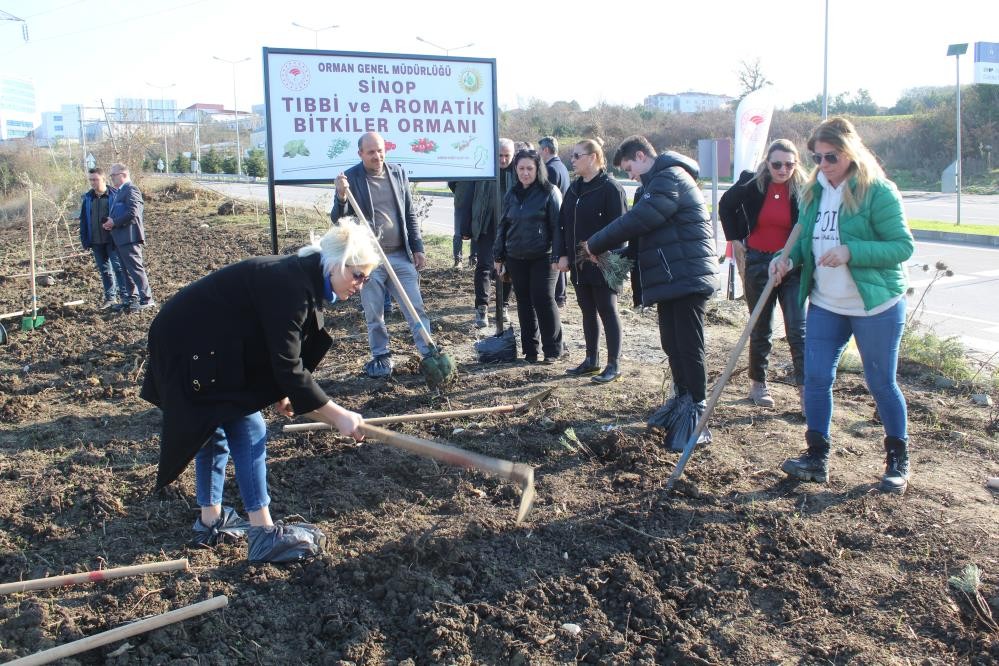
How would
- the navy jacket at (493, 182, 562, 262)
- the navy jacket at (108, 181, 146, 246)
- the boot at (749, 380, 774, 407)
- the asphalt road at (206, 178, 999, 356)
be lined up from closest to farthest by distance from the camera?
the boot at (749, 380, 774, 407)
the navy jacket at (493, 182, 562, 262)
the asphalt road at (206, 178, 999, 356)
the navy jacket at (108, 181, 146, 246)

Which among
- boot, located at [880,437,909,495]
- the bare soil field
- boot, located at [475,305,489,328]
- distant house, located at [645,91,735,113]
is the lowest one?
the bare soil field

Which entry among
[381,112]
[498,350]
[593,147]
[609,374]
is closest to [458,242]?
[381,112]

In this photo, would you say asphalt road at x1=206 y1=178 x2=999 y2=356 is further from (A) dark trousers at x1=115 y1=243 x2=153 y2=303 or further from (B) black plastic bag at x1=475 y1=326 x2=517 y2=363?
(A) dark trousers at x1=115 y1=243 x2=153 y2=303

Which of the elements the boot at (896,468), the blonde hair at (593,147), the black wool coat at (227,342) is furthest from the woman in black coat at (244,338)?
the blonde hair at (593,147)

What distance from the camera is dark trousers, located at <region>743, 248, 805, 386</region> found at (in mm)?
5258

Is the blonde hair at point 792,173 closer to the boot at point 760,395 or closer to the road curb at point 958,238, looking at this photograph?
the boot at point 760,395

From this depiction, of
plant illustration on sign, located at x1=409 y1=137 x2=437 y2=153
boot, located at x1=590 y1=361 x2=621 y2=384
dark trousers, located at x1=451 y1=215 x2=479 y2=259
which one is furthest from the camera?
dark trousers, located at x1=451 y1=215 x2=479 y2=259

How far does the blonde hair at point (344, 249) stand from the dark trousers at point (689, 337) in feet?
7.08

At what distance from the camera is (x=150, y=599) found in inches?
133

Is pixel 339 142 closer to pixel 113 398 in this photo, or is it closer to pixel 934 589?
pixel 113 398

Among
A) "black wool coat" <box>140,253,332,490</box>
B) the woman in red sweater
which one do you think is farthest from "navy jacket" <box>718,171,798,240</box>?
"black wool coat" <box>140,253,332,490</box>

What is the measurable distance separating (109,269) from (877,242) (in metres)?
9.55

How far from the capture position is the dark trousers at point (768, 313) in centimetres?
526

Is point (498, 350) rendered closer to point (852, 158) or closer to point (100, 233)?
point (852, 158)
